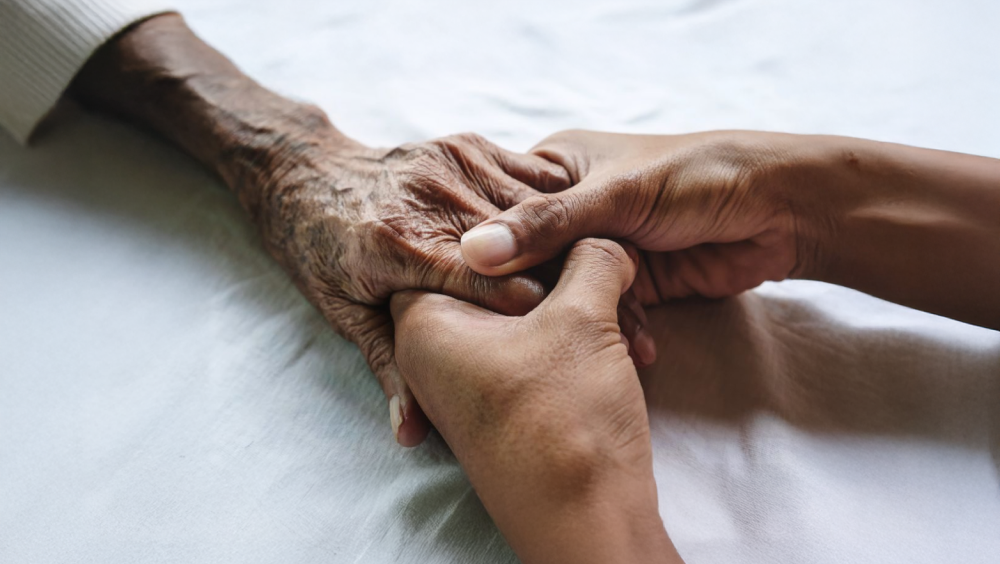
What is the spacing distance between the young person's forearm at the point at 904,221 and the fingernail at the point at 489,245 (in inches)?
18.6

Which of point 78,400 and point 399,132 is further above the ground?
point 399,132

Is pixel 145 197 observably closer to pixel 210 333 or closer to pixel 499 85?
pixel 210 333

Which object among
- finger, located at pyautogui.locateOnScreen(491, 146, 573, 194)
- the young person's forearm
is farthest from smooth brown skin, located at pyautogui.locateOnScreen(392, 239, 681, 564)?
the young person's forearm

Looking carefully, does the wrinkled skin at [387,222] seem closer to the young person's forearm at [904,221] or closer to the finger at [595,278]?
the finger at [595,278]

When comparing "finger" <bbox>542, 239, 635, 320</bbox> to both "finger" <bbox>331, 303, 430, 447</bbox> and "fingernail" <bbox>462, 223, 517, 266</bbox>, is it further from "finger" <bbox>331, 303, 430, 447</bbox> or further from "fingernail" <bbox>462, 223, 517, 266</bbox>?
"finger" <bbox>331, 303, 430, 447</bbox>

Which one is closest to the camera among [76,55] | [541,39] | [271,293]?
[271,293]

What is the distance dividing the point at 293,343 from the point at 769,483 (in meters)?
0.73

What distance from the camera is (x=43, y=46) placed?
121cm

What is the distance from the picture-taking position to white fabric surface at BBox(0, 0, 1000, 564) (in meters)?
0.83

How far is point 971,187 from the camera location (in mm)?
955

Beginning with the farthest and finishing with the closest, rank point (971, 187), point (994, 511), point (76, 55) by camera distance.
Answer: point (76, 55)
point (971, 187)
point (994, 511)

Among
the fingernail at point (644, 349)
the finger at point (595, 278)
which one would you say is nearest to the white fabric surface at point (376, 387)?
the fingernail at point (644, 349)

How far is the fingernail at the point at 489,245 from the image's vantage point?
0.86m

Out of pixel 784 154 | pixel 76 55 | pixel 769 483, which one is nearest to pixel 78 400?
pixel 76 55
